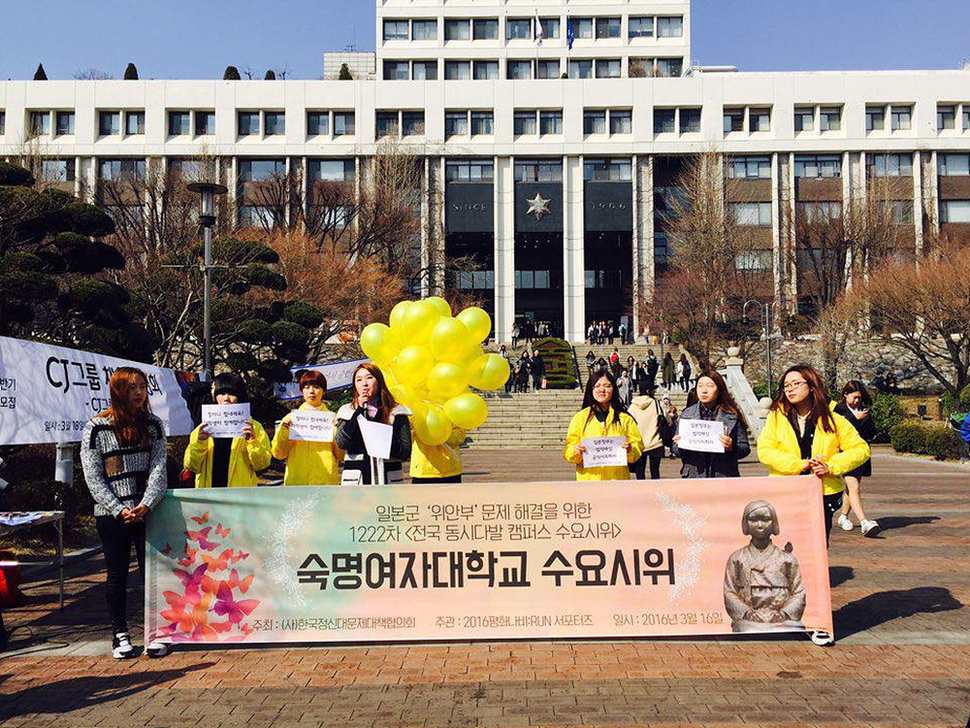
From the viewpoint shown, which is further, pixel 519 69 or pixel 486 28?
pixel 519 69

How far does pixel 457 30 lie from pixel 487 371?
7019 centimetres

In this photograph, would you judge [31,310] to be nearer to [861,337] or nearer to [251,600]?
[251,600]

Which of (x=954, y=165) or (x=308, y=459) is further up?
(x=954, y=165)

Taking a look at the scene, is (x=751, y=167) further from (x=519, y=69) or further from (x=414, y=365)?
(x=414, y=365)

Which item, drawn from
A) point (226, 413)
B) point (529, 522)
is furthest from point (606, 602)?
point (226, 413)

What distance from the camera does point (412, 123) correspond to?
60.9m

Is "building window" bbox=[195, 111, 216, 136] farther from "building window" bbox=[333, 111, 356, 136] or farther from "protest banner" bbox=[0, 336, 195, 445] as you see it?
"protest banner" bbox=[0, 336, 195, 445]

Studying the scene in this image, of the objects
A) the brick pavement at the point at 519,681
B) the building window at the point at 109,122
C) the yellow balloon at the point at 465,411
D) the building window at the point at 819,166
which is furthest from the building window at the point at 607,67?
the brick pavement at the point at 519,681

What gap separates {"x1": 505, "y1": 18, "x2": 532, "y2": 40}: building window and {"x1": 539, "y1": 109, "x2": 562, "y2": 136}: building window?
1581 cm

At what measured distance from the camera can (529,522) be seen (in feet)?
20.4

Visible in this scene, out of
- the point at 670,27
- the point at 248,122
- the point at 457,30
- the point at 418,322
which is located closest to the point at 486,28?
the point at 457,30

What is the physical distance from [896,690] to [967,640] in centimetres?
145

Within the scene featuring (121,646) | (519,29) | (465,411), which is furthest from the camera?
(519,29)

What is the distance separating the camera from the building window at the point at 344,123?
60.3 meters
